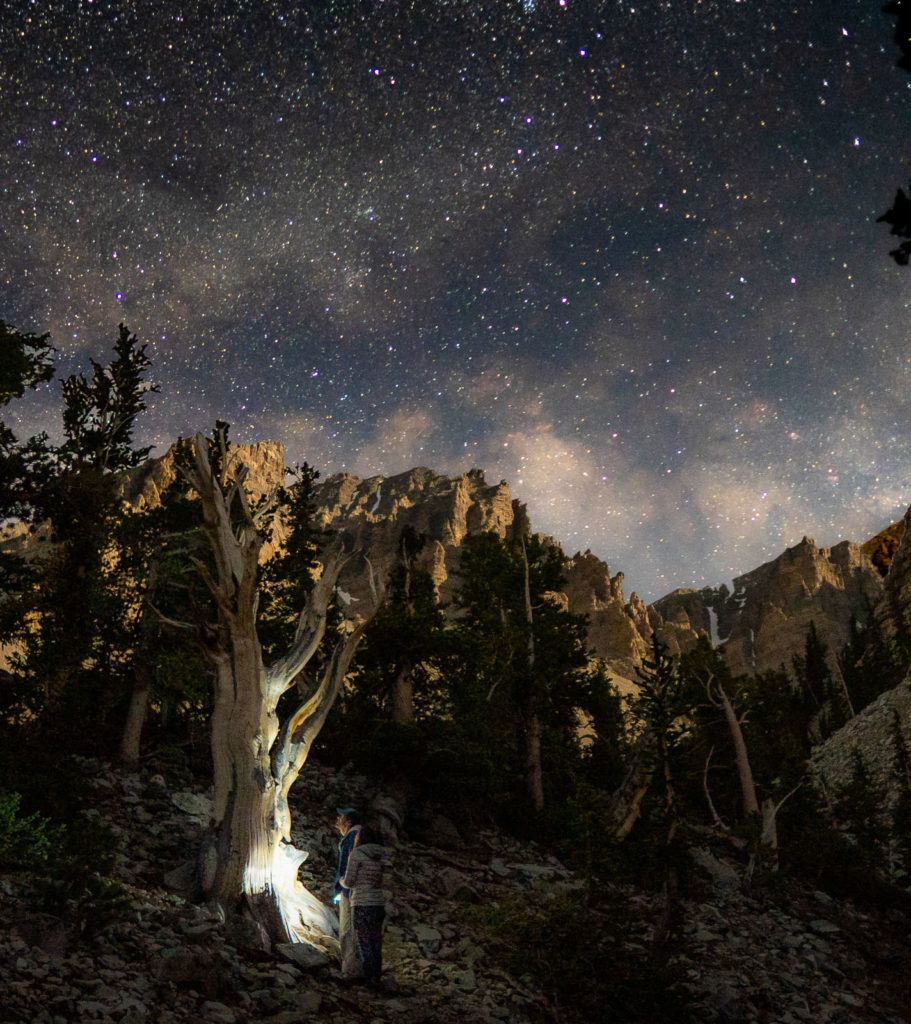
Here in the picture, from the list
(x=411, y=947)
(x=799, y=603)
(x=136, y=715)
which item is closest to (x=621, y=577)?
(x=799, y=603)

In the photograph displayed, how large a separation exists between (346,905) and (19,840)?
426 centimetres

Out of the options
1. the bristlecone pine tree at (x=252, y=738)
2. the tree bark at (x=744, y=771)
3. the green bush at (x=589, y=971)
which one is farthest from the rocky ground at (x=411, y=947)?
the tree bark at (x=744, y=771)

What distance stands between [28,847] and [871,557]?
5999 inches

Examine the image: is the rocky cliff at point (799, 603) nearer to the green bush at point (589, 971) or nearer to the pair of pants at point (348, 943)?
the green bush at point (589, 971)

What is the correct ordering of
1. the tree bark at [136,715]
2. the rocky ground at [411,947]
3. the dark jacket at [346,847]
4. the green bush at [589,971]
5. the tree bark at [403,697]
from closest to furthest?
the rocky ground at [411,947]
the green bush at [589,971]
the dark jacket at [346,847]
the tree bark at [136,715]
the tree bark at [403,697]

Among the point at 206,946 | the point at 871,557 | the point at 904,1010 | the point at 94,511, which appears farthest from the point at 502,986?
the point at 871,557

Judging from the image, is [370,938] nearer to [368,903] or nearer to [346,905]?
[368,903]

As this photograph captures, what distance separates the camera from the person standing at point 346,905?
7.77 metres

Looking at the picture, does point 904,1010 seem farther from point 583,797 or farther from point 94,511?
point 94,511

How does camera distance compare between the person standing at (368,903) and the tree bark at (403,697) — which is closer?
the person standing at (368,903)

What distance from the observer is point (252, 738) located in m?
9.76

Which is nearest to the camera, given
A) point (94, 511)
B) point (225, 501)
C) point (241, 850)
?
point (241, 850)

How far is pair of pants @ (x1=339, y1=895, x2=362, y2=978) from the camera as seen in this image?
771 centimetres

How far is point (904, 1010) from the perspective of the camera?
1070 centimetres
